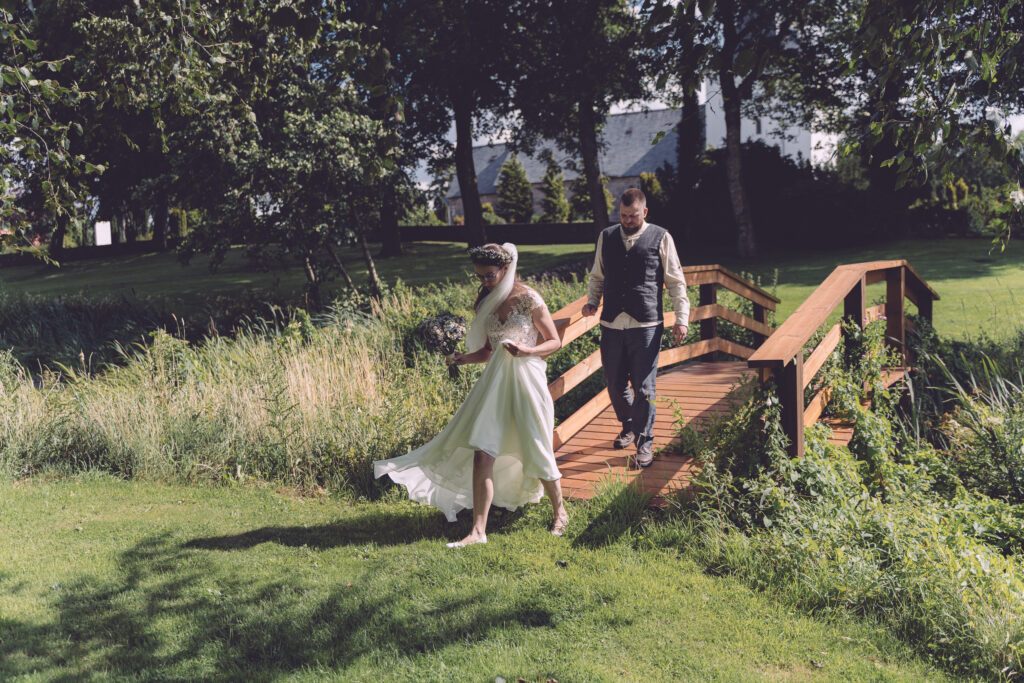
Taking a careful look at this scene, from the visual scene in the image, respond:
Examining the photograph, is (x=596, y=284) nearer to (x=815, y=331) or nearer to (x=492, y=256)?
(x=492, y=256)

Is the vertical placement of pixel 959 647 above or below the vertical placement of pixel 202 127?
below

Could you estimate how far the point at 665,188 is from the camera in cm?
2875

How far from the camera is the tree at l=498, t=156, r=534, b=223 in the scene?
44.4m

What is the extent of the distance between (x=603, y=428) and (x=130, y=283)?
24.8 meters

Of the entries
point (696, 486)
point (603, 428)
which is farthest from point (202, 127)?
point (696, 486)

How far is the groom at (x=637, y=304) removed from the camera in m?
6.15

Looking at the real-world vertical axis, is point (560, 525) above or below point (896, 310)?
below

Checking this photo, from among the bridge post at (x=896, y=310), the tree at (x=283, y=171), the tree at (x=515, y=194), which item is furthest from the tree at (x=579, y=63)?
the tree at (x=515, y=194)

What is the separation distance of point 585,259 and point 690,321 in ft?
59.1

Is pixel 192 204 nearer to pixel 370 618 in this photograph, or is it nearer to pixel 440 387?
pixel 440 387

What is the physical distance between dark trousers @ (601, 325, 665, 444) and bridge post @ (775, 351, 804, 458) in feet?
3.66

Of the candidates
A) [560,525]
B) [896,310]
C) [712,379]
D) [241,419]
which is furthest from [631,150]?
[560,525]

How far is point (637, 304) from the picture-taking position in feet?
20.2

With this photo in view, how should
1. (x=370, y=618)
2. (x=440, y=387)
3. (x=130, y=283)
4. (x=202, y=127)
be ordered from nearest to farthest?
(x=370, y=618) → (x=440, y=387) → (x=202, y=127) → (x=130, y=283)
